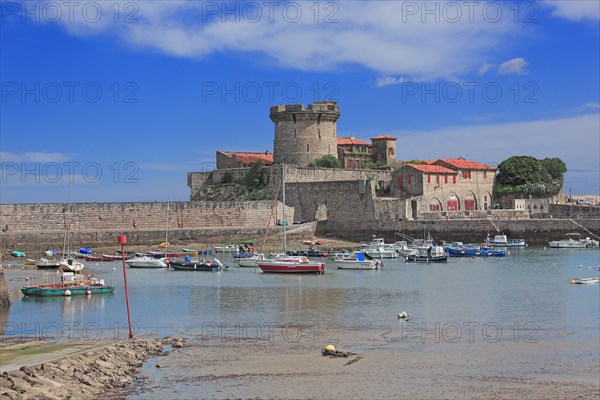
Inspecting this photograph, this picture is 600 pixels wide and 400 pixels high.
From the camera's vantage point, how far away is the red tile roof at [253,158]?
56062 millimetres

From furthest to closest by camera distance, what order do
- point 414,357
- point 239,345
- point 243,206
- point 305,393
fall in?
point 243,206 → point 239,345 → point 414,357 → point 305,393

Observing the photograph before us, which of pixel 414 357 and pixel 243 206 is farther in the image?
pixel 243 206

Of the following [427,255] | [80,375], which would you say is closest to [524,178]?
[427,255]

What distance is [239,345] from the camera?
1689cm

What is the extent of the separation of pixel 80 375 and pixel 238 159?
145ft

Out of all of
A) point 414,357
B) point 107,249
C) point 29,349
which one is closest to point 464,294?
point 414,357

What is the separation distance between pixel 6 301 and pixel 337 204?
2960 centimetres

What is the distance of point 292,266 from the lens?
108 ft

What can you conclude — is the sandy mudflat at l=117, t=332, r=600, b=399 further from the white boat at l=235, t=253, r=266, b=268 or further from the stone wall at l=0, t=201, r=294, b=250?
the stone wall at l=0, t=201, r=294, b=250

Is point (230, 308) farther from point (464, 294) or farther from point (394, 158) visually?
point (394, 158)

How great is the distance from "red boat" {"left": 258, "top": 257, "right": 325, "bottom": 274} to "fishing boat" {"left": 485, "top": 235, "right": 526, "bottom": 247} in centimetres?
1571

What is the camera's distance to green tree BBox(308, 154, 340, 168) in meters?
54.7

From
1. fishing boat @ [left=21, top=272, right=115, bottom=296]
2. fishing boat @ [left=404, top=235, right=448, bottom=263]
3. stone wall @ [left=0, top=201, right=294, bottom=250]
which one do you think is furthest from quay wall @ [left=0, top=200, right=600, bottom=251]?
fishing boat @ [left=21, top=272, right=115, bottom=296]

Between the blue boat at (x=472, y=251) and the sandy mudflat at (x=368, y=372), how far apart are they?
80.6 feet
